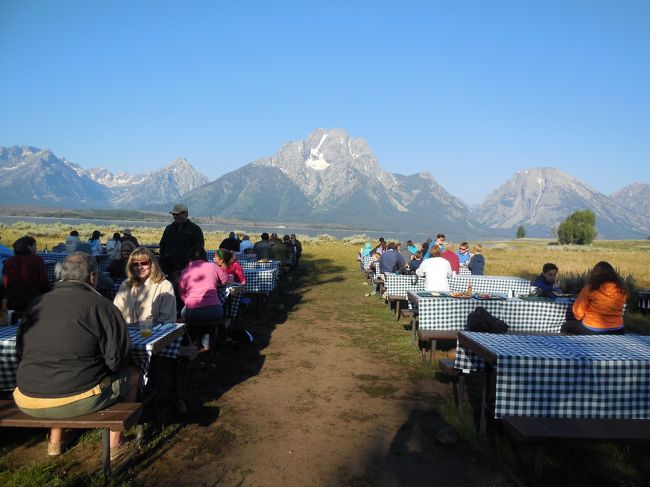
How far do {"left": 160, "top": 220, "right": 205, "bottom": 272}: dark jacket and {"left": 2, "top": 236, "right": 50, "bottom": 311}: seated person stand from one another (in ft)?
4.95

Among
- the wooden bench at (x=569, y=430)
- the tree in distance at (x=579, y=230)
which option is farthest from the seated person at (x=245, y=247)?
the tree in distance at (x=579, y=230)

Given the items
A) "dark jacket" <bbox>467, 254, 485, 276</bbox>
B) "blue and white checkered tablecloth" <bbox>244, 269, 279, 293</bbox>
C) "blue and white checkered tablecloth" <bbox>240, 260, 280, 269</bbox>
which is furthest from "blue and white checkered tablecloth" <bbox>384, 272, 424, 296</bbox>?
"blue and white checkered tablecloth" <bbox>240, 260, 280, 269</bbox>

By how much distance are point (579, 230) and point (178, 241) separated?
96.6m

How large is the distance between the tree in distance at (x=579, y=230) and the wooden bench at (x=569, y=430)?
94933mm

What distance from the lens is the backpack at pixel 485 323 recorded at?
18.3 ft

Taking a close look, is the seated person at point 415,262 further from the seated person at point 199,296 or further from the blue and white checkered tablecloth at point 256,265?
→ the seated person at point 199,296

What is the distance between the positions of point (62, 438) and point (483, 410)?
135 inches

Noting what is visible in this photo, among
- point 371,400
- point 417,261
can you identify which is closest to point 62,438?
point 371,400

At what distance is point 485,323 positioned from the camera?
221 inches

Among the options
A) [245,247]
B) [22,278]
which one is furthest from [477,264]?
[22,278]

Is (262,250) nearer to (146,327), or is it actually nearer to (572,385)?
(146,327)

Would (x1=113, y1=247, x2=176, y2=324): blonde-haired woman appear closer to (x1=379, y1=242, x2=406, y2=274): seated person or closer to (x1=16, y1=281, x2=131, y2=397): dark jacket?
(x1=16, y1=281, x2=131, y2=397): dark jacket

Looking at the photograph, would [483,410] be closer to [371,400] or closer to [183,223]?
[371,400]

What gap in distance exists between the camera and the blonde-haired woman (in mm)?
4691
